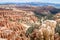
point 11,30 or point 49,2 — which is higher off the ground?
point 49,2

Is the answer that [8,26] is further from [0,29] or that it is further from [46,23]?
[46,23]

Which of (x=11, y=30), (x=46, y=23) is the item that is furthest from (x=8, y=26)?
(x=46, y=23)

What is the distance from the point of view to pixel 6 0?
8.42 m

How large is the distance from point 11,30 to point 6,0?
138 centimetres

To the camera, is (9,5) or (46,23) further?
(9,5)

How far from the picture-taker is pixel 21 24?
7.90 metres

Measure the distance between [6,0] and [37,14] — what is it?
52.5 inches

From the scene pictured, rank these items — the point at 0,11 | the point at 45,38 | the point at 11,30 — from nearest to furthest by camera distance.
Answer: the point at 45,38, the point at 11,30, the point at 0,11

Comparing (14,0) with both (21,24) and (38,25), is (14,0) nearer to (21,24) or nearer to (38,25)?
(21,24)

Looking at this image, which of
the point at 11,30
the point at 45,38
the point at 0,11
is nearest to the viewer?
the point at 45,38

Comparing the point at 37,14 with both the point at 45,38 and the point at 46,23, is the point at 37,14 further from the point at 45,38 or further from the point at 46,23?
the point at 45,38

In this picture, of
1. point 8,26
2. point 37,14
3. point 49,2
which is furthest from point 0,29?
point 49,2

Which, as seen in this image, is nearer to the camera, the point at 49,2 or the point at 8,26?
the point at 8,26

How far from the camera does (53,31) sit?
7.12 metres
